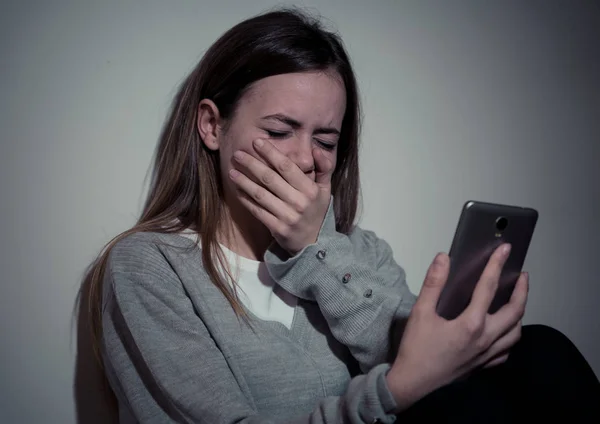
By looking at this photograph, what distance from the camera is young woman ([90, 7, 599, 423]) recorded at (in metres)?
0.71

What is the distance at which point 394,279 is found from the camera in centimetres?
107

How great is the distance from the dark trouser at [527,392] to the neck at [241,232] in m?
0.41

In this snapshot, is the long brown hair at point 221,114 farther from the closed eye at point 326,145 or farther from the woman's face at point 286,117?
the closed eye at point 326,145

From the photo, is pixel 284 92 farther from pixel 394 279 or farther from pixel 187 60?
pixel 394 279

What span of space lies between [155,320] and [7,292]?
0.35 meters

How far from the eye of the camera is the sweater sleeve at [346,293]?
0.82 m

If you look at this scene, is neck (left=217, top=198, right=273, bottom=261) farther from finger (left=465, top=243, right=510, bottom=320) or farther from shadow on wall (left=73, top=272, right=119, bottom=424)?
finger (left=465, top=243, right=510, bottom=320)

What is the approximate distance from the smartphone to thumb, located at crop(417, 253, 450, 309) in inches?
1.3

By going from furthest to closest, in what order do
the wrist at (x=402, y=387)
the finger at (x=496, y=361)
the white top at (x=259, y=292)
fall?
the white top at (x=259, y=292), the finger at (x=496, y=361), the wrist at (x=402, y=387)

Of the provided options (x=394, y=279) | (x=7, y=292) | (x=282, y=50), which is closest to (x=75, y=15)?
(x=282, y=50)

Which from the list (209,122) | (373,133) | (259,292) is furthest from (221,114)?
(373,133)

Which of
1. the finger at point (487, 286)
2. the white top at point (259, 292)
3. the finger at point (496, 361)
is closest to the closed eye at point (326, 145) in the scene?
Answer: the white top at point (259, 292)

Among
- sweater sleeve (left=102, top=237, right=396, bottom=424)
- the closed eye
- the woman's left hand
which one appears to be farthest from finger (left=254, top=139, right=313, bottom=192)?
sweater sleeve (left=102, top=237, right=396, bottom=424)

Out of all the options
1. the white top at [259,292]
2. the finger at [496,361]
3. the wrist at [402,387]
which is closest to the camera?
the wrist at [402,387]
